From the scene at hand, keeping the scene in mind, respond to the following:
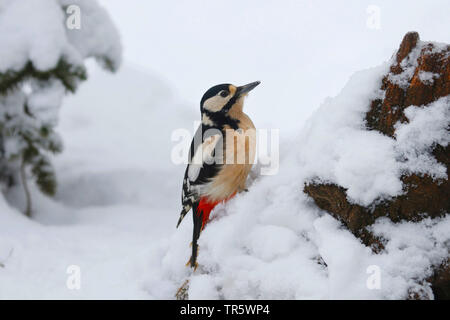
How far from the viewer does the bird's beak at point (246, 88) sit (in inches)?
110

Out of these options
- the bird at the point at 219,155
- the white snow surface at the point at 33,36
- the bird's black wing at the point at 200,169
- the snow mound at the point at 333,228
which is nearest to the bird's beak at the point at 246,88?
the bird at the point at 219,155

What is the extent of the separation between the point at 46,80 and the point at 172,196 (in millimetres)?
3324

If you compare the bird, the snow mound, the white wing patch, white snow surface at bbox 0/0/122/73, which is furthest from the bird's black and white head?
white snow surface at bbox 0/0/122/73

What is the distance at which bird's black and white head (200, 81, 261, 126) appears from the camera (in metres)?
2.86

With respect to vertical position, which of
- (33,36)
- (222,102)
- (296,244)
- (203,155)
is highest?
(33,36)

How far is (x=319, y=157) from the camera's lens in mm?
2494

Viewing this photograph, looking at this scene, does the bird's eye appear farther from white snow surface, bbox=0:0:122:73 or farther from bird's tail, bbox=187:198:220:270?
white snow surface, bbox=0:0:122:73

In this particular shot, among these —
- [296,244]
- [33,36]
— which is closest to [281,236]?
[296,244]

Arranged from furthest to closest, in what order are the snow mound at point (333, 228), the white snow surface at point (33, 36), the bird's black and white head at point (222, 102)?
the white snow surface at point (33, 36) < the bird's black and white head at point (222, 102) < the snow mound at point (333, 228)

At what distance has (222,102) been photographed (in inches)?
114

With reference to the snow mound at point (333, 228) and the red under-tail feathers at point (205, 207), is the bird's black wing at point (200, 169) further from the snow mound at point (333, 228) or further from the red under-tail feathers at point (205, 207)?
the snow mound at point (333, 228)

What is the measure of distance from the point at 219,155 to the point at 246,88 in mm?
498

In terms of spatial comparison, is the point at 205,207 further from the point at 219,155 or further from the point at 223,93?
the point at 223,93
